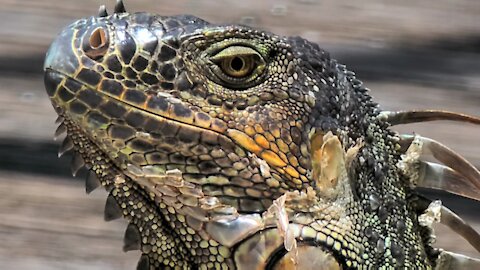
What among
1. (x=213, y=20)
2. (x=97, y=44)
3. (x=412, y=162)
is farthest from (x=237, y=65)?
(x=213, y=20)

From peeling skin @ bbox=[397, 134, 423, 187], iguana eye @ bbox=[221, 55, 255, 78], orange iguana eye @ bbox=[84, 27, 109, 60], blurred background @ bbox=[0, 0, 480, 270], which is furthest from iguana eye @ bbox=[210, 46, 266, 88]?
blurred background @ bbox=[0, 0, 480, 270]

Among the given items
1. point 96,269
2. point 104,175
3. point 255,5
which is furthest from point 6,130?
point 104,175

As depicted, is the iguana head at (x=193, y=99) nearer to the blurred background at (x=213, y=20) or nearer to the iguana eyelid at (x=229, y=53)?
the iguana eyelid at (x=229, y=53)

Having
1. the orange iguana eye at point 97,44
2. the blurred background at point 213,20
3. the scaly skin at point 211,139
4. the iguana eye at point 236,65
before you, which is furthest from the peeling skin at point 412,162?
the blurred background at point 213,20

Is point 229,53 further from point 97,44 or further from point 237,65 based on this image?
point 97,44

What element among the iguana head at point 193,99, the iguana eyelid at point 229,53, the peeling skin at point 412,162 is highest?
the iguana eyelid at point 229,53

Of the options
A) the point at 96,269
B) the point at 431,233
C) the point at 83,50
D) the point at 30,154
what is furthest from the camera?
the point at 30,154

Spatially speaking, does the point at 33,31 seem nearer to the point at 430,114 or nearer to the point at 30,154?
the point at 30,154

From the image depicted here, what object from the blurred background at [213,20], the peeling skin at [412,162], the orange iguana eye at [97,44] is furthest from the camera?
A: the blurred background at [213,20]
